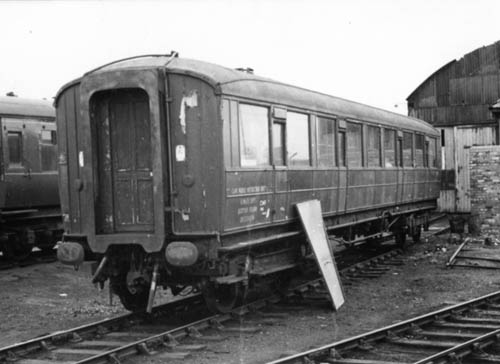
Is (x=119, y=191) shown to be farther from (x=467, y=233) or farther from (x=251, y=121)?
(x=467, y=233)

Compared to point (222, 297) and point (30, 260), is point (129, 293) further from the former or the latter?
point (30, 260)

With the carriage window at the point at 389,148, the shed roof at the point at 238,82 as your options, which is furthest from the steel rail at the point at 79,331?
the carriage window at the point at 389,148

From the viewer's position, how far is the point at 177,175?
861 centimetres

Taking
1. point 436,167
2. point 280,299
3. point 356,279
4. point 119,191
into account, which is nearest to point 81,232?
point 119,191

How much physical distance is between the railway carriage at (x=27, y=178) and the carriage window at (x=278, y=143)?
23.0ft

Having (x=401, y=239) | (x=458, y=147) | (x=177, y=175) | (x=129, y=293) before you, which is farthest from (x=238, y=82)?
(x=458, y=147)

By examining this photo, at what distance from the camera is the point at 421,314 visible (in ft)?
32.1

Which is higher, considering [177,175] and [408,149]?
[408,149]

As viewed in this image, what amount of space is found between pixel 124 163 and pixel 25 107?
289 inches

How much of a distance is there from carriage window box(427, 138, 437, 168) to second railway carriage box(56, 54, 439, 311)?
950 cm

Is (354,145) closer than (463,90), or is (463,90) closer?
(354,145)

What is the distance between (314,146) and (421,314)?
123 inches

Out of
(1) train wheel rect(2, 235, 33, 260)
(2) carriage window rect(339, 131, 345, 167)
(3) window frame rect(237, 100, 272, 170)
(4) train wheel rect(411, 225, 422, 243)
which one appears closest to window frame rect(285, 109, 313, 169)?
(3) window frame rect(237, 100, 272, 170)

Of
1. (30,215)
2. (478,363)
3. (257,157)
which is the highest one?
(257,157)
